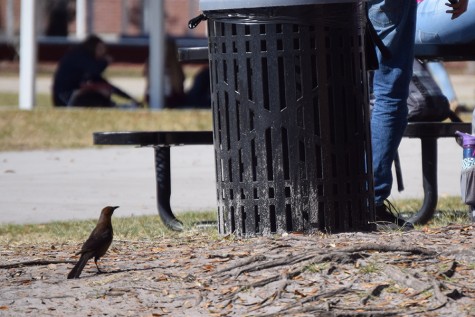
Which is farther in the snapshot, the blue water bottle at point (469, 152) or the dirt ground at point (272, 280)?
the blue water bottle at point (469, 152)

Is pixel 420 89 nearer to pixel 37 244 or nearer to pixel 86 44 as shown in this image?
pixel 37 244

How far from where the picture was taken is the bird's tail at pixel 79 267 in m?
5.38

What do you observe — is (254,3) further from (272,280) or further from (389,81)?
(272,280)

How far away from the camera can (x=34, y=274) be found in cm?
557

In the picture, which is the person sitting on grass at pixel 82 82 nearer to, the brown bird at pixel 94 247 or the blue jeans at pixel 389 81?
the blue jeans at pixel 389 81

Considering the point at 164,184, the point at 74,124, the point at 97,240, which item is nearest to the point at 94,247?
the point at 97,240

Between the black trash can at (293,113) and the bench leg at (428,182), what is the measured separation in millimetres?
1456

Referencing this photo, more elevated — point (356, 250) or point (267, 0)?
point (267, 0)

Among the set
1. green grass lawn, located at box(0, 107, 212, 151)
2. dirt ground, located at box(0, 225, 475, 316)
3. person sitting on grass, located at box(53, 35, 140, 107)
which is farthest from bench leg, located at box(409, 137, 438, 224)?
person sitting on grass, located at box(53, 35, 140, 107)

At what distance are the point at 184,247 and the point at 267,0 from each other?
1231mm

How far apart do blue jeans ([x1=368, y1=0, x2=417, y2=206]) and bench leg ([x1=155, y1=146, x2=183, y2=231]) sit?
133 cm

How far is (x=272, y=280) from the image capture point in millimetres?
5039

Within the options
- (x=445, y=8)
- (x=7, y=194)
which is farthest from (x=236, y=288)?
(x=7, y=194)

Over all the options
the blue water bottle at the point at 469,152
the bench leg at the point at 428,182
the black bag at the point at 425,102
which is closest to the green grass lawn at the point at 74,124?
the black bag at the point at 425,102
